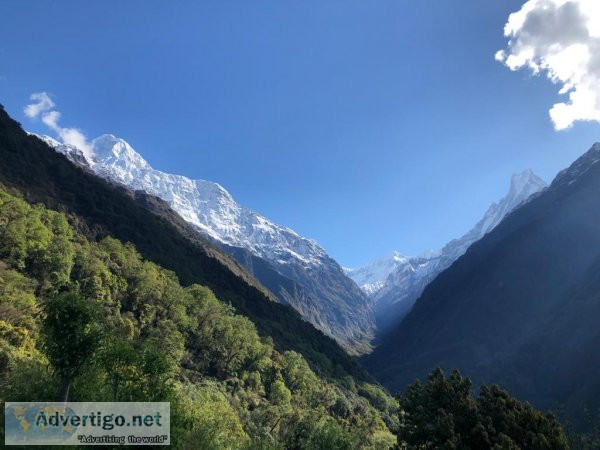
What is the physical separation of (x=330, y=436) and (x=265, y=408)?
40865mm

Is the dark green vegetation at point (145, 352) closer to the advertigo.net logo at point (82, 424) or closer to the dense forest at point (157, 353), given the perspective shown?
the dense forest at point (157, 353)

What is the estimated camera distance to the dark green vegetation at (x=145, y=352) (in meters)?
50.3

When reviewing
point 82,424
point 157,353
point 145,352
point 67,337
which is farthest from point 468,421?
point 67,337

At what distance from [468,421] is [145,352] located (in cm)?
3777

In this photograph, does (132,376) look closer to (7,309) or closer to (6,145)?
(7,309)

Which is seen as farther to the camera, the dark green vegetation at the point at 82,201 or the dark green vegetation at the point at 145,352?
the dark green vegetation at the point at 82,201

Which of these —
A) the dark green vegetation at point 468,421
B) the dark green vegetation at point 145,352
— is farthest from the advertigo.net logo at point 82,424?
the dark green vegetation at point 468,421

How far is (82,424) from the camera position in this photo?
4269cm

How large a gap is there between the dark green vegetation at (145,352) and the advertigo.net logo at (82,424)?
204cm

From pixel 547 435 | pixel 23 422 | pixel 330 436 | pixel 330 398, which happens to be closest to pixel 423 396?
pixel 547 435

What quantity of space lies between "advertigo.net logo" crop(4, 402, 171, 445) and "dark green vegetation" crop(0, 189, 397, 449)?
204cm

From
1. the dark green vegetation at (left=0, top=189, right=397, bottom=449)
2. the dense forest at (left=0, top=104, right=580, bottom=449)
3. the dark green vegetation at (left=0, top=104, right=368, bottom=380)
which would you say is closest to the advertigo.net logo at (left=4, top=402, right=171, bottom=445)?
the dark green vegetation at (left=0, top=189, right=397, bottom=449)

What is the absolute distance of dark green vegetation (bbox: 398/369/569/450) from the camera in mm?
43188

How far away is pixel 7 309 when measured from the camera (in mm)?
80250
